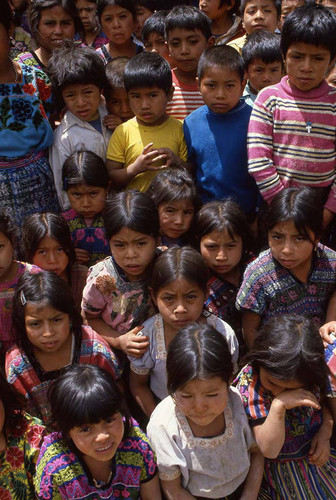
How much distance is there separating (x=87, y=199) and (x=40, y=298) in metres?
1.01

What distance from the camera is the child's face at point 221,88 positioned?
3367mm

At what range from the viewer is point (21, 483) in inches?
91.6

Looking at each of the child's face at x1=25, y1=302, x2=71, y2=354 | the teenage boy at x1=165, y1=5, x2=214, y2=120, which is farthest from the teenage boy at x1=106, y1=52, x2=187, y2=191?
the child's face at x1=25, y1=302, x2=71, y2=354

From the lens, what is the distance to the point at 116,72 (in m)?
3.81

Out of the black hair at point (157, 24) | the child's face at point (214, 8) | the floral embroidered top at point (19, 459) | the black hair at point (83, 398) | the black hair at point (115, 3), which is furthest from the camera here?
the child's face at point (214, 8)

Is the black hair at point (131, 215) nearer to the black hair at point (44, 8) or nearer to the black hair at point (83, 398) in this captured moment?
the black hair at point (83, 398)

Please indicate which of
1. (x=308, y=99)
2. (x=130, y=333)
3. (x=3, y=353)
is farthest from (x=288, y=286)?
(x=3, y=353)

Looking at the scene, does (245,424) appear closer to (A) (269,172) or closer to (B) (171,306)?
(B) (171,306)

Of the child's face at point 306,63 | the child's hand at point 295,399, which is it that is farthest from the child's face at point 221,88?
the child's hand at point 295,399

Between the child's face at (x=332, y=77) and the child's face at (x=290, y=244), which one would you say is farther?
the child's face at (x=332, y=77)

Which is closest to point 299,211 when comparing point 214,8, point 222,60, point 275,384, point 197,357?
point 275,384

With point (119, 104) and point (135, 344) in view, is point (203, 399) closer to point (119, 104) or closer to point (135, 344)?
point (135, 344)

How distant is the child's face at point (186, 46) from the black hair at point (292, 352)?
7.43 ft

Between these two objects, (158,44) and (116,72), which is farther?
(158,44)
